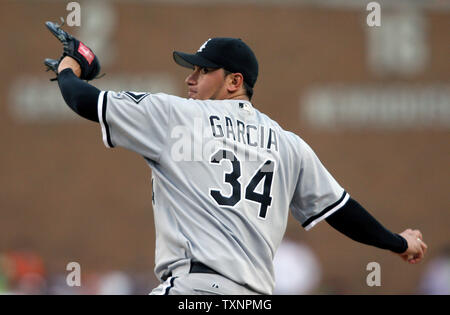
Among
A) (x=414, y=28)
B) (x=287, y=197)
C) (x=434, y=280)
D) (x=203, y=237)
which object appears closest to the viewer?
(x=203, y=237)

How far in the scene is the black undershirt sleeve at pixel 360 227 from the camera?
504cm

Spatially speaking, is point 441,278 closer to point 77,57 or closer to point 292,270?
point 292,270

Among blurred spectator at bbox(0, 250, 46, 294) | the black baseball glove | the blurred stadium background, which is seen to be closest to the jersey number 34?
the black baseball glove

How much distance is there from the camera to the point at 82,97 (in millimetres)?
4422

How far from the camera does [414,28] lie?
1870cm

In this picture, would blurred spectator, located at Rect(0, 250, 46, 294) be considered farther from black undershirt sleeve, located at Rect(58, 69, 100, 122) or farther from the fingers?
black undershirt sleeve, located at Rect(58, 69, 100, 122)

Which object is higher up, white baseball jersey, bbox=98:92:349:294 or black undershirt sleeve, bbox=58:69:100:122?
black undershirt sleeve, bbox=58:69:100:122

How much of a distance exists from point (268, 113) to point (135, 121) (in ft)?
45.6

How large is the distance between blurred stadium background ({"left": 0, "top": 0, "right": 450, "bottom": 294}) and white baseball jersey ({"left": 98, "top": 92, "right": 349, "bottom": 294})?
477 inches

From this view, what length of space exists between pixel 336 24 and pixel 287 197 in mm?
14296

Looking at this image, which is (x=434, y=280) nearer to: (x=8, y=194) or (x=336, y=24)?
(x=336, y=24)

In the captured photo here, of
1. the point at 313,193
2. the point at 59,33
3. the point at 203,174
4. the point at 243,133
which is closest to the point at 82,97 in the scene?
the point at 59,33

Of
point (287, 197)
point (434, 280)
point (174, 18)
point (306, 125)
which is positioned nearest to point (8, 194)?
point (174, 18)

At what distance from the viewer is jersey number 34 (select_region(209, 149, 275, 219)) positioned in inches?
176
